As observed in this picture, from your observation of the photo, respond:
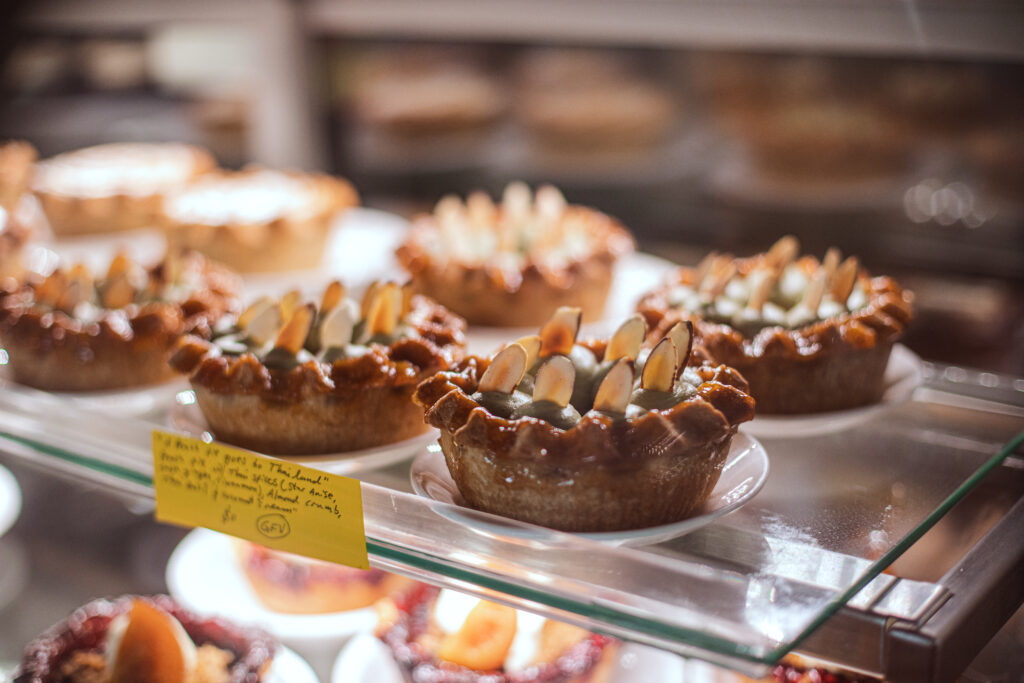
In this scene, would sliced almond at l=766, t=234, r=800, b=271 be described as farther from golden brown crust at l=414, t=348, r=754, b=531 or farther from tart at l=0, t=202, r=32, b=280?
tart at l=0, t=202, r=32, b=280

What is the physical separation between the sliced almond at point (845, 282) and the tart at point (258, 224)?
1156mm

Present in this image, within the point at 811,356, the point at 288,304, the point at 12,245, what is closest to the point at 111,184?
the point at 12,245

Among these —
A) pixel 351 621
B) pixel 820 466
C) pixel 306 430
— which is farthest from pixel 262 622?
pixel 820 466

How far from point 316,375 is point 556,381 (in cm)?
30

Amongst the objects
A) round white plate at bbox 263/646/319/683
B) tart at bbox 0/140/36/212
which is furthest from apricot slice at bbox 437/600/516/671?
tart at bbox 0/140/36/212

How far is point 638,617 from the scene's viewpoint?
82 cm

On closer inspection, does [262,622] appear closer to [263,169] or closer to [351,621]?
[351,621]

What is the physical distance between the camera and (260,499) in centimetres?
102

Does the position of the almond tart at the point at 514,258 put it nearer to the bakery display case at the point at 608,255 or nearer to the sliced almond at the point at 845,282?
the bakery display case at the point at 608,255

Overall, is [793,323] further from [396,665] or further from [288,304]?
[396,665]

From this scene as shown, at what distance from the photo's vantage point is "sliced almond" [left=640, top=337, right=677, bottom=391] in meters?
0.98

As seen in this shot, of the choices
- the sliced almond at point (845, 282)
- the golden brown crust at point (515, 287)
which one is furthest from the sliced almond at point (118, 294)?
the sliced almond at point (845, 282)

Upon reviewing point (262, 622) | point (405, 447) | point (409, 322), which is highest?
point (409, 322)

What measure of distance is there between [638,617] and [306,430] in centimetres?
49
